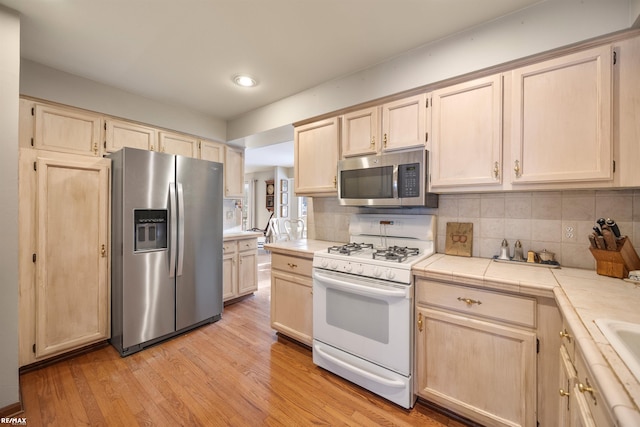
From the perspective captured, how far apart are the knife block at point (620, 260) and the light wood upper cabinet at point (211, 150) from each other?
3695mm

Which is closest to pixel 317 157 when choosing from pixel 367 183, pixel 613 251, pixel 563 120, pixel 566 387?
pixel 367 183

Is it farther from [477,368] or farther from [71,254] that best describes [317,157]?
[71,254]

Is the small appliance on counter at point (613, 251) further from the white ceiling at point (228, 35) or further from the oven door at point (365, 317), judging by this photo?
the white ceiling at point (228, 35)

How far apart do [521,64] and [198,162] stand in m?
2.76

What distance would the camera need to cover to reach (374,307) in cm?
180

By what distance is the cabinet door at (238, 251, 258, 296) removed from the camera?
11.7 ft

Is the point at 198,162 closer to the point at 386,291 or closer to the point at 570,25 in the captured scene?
the point at 386,291

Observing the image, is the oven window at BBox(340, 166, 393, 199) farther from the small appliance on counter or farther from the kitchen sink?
the kitchen sink

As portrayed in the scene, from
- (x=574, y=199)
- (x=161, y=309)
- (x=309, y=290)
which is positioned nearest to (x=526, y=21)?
(x=574, y=199)

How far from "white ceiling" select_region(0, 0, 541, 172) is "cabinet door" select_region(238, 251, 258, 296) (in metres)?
2.13

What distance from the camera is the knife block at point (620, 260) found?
1.42m

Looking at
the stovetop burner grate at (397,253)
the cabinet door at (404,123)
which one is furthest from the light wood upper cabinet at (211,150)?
the stovetop burner grate at (397,253)

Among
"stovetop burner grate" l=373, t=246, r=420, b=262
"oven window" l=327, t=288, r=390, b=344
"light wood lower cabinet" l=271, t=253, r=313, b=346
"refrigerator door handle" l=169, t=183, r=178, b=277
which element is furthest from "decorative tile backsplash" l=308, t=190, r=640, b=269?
"refrigerator door handle" l=169, t=183, r=178, b=277

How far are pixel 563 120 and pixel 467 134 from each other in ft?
1.60
